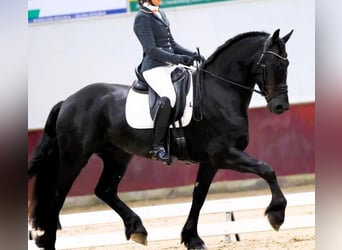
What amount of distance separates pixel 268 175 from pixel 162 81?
0.87 metres

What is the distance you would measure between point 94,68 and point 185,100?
10.9 ft

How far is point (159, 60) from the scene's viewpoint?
3.62m

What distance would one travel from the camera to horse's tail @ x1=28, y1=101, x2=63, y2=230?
4.00 m

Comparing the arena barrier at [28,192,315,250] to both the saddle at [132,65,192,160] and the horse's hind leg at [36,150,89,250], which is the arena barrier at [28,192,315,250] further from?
the saddle at [132,65,192,160]

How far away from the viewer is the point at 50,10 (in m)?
6.32

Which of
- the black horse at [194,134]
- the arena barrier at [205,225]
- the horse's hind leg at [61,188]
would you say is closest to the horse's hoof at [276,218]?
the black horse at [194,134]

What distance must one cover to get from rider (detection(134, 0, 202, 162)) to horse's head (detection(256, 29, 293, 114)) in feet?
1.49

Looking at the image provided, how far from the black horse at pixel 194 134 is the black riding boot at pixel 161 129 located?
0.09 metres

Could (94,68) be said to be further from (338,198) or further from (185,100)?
(338,198)

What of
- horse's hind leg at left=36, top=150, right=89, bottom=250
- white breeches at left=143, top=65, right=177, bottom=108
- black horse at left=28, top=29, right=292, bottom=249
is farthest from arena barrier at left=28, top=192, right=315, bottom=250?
white breeches at left=143, top=65, right=177, bottom=108

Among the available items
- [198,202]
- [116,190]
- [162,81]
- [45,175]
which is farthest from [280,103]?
[45,175]

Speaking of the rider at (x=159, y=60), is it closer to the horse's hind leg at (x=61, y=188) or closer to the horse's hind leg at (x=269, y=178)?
the horse's hind leg at (x=269, y=178)

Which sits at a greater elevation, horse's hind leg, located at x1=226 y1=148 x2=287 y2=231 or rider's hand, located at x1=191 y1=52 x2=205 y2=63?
rider's hand, located at x1=191 y1=52 x2=205 y2=63

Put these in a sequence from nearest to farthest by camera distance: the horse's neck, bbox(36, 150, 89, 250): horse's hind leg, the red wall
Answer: the horse's neck → bbox(36, 150, 89, 250): horse's hind leg → the red wall
